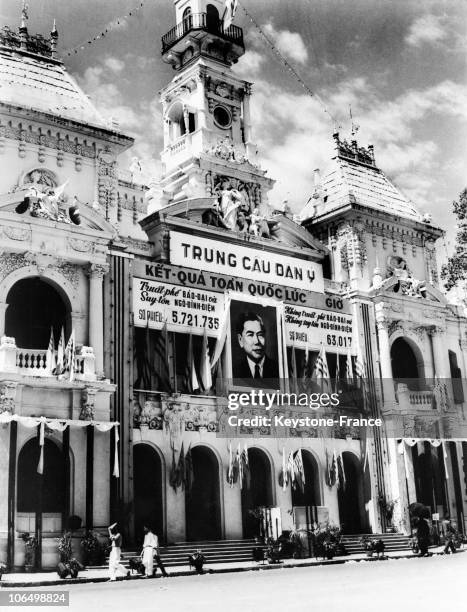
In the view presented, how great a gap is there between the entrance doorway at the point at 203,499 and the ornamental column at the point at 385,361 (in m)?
9.57

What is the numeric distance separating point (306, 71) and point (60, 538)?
16.7 metres

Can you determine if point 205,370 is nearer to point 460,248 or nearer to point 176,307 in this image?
point 176,307

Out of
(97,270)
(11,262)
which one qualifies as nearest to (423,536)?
(97,270)

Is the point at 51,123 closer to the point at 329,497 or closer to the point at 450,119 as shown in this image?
the point at 450,119

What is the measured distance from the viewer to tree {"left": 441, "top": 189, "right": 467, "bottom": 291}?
3108cm

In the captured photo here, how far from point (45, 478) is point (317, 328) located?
45.8 ft

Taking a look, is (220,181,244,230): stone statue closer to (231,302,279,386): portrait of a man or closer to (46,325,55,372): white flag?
(231,302,279,386): portrait of a man

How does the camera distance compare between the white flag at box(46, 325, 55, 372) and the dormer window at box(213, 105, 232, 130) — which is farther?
the dormer window at box(213, 105, 232, 130)

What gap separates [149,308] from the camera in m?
30.8

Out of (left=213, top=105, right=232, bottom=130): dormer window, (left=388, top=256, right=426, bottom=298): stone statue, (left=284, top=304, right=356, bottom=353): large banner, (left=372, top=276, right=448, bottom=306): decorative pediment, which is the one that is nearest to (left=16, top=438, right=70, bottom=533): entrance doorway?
(left=284, top=304, right=356, bottom=353): large banner

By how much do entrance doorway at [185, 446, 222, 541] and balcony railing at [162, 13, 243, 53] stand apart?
18676 millimetres

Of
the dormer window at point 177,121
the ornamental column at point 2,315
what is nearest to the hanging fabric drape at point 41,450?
the ornamental column at point 2,315

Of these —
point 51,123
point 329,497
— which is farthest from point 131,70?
point 329,497

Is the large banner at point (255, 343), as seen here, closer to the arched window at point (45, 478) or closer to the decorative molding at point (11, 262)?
the arched window at point (45, 478)
